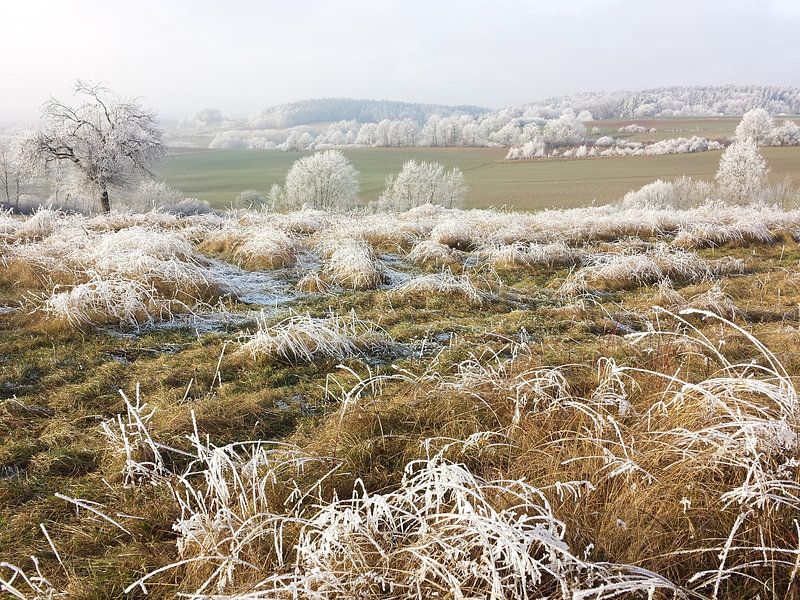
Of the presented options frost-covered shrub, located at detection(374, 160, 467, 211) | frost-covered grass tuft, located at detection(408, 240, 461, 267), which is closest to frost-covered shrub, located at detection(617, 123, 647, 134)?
frost-covered shrub, located at detection(374, 160, 467, 211)

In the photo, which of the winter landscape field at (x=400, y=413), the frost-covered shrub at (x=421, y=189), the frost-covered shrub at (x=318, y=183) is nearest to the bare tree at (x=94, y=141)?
the winter landscape field at (x=400, y=413)

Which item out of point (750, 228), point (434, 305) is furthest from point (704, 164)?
point (434, 305)

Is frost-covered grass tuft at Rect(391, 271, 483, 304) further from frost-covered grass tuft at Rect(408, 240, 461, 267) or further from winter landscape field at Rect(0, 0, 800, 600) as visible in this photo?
frost-covered grass tuft at Rect(408, 240, 461, 267)

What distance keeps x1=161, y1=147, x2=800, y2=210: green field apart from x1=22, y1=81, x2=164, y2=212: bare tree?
14771mm

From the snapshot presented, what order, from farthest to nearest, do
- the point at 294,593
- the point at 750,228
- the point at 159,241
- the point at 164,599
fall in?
1. the point at 750,228
2. the point at 159,241
3. the point at 164,599
4. the point at 294,593

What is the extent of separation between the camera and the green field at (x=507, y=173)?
1721 inches

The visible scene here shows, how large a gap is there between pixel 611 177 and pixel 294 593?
54.4m

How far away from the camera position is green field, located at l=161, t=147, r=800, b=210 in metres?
43.7

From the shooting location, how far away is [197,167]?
7312cm

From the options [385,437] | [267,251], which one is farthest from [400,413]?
[267,251]

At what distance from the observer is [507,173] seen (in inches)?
2312

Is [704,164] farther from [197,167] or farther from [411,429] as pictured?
[197,167]

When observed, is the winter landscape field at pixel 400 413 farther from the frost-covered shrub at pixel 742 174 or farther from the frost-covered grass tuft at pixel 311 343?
the frost-covered shrub at pixel 742 174

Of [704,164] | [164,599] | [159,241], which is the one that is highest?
[704,164]
